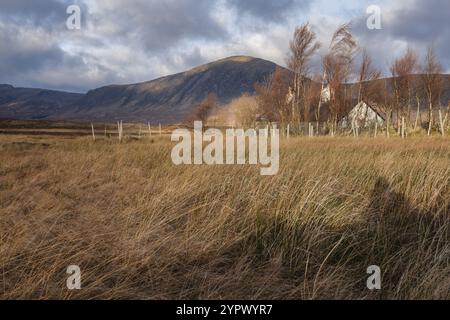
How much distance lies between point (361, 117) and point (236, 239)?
104ft

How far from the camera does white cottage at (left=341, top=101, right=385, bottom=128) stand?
2752 centimetres

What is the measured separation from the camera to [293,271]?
2637mm

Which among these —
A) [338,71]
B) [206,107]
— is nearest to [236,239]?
[338,71]

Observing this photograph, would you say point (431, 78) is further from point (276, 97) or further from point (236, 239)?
point (236, 239)

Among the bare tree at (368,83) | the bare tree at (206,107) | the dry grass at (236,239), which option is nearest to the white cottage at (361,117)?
the bare tree at (368,83)

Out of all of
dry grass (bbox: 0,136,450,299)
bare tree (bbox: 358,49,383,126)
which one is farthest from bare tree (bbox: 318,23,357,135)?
dry grass (bbox: 0,136,450,299)

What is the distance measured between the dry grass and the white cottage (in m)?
21.4

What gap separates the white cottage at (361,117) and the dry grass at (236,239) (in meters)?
21.4

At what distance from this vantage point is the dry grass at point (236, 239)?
2.33m

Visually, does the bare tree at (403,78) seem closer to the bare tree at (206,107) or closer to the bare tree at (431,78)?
the bare tree at (431,78)

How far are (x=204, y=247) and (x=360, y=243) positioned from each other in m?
1.41

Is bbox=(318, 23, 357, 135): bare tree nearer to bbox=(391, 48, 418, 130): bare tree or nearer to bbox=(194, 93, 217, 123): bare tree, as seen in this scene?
bbox=(391, 48, 418, 130): bare tree
